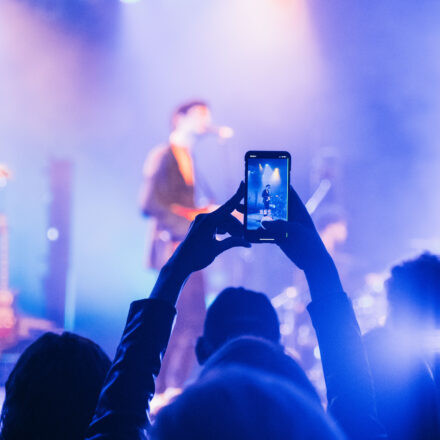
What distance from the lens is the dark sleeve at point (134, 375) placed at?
830 millimetres

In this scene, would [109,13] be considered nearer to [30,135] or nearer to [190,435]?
[30,135]

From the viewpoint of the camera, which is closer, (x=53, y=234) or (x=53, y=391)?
(x=53, y=391)

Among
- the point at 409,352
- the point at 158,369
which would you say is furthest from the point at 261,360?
the point at 409,352

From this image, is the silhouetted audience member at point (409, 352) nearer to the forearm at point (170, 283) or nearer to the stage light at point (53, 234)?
the forearm at point (170, 283)

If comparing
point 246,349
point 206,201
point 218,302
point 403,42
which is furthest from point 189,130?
point 246,349

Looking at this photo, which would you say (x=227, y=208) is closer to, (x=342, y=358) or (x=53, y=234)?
(x=342, y=358)

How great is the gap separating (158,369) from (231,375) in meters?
0.32

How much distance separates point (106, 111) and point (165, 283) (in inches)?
218

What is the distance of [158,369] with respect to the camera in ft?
2.97

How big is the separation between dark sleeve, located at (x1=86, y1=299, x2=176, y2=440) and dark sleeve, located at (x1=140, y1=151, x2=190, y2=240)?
281 centimetres

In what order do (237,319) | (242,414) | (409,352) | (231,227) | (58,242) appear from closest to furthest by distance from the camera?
1. (242,414)
2. (231,227)
3. (409,352)
4. (237,319)
5. (58,242)

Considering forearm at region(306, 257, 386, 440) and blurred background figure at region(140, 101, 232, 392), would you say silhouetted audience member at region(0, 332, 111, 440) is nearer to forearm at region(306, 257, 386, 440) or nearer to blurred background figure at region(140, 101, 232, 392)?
forearm at region(306, 257, 386, 440)

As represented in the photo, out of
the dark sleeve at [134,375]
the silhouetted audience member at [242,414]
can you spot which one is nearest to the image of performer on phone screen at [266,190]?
the dark sleeve at [134,375]

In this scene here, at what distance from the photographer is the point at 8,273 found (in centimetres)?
562
